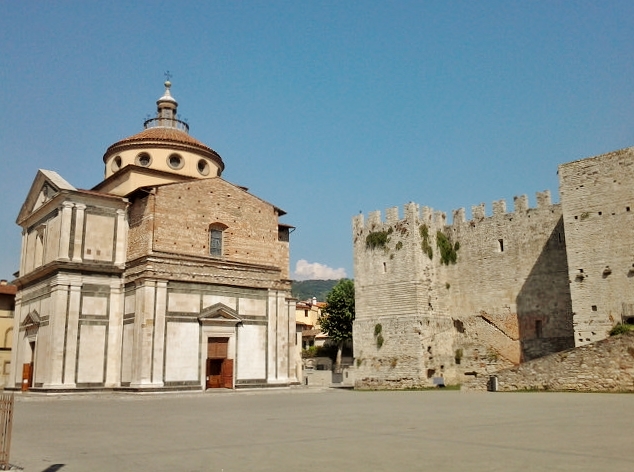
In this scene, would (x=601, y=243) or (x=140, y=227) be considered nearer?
(x=601, y=243)

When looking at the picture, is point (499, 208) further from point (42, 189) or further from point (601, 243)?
point (42, 189)

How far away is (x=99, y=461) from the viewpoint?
8.57 m

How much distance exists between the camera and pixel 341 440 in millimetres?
10367

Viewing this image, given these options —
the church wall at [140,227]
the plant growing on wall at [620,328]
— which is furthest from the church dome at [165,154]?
the plant growing on wall at [620,328]

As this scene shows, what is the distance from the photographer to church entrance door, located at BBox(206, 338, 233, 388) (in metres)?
31.5

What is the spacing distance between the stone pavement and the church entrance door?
1459 centimetres

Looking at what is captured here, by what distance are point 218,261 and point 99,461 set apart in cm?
2409

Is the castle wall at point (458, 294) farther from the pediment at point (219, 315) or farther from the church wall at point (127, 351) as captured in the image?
the church wall at point (127, 351)

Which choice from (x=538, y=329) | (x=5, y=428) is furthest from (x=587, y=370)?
(x=5, y=428)

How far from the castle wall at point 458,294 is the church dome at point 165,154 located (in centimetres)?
1049

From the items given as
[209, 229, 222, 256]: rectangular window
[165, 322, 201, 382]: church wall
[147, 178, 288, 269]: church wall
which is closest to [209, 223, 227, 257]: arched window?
[209, 229, 222, 256]: rectangular window

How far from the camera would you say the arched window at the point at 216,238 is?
3316 cm

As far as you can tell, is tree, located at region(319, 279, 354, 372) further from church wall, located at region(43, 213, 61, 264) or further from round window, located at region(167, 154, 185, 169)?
church wall, located at region(43, 213, 61, 264)

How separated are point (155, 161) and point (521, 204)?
21.2 m
